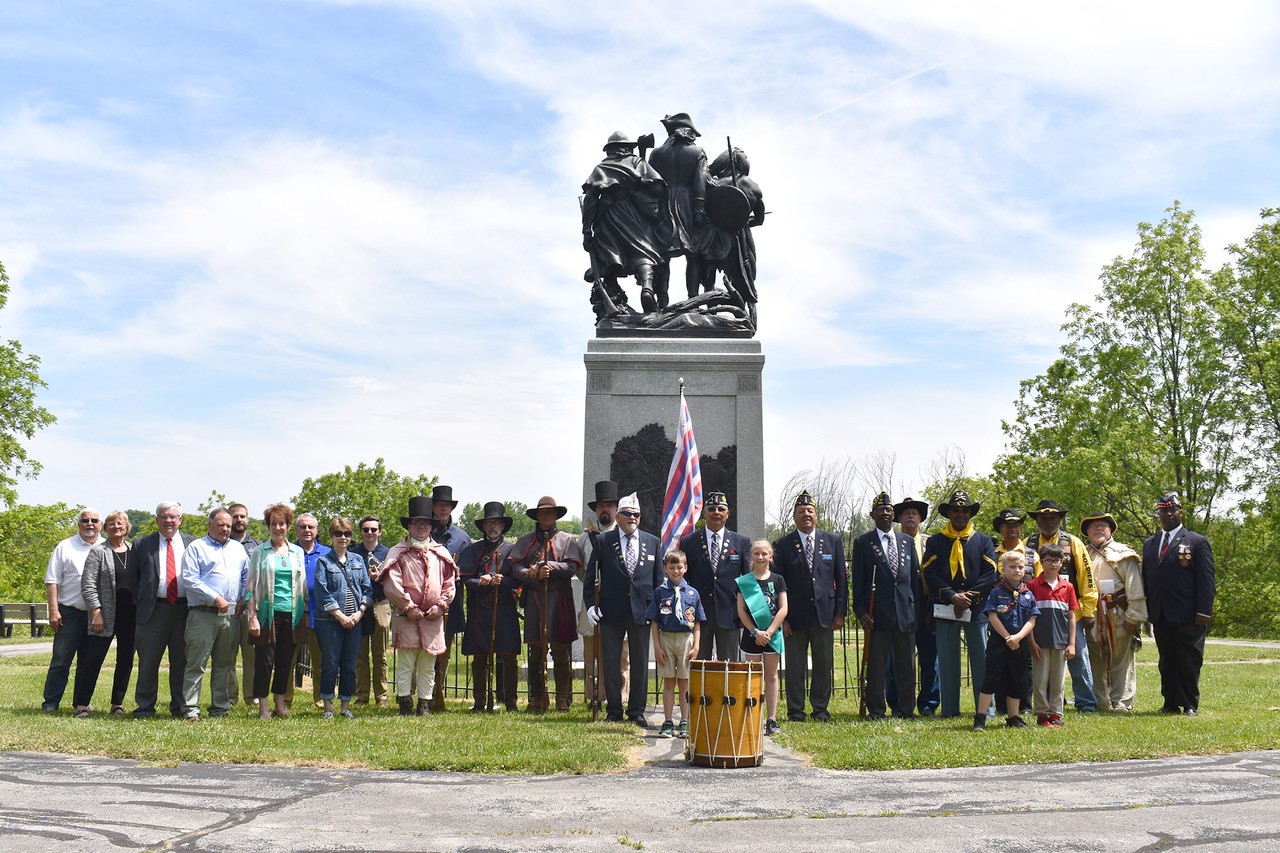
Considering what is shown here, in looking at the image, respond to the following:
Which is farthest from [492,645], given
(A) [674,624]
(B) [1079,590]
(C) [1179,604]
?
(C) [1179,604]

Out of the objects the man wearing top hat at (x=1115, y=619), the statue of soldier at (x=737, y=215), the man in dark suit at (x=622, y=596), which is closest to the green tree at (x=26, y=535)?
the statue of soldier at (x=737, y=215)

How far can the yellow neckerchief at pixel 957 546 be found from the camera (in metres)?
10.6

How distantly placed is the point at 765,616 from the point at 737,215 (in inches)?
272

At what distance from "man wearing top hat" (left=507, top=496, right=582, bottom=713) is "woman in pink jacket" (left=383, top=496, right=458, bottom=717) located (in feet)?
2.16

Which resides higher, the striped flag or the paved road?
the striped flag

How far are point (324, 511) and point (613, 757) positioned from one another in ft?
180

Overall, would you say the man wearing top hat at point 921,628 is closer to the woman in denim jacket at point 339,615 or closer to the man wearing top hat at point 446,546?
the man wearing top hat at point 446,546

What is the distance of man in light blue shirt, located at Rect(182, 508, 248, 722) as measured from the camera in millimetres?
10180

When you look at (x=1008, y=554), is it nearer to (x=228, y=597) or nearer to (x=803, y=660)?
(x=803, y=660)

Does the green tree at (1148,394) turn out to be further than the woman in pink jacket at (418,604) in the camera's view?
Yes

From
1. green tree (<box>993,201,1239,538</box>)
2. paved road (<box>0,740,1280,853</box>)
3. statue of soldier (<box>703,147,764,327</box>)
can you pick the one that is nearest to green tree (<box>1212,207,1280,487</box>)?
green tree (<box>993,201,1239,538</box>)

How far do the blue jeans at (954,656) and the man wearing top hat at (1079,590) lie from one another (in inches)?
36.0

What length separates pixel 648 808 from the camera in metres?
6.38

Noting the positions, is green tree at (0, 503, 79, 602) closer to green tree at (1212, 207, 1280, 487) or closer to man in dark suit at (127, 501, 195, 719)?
man in dark suit at (127, 501, 195, 719)
